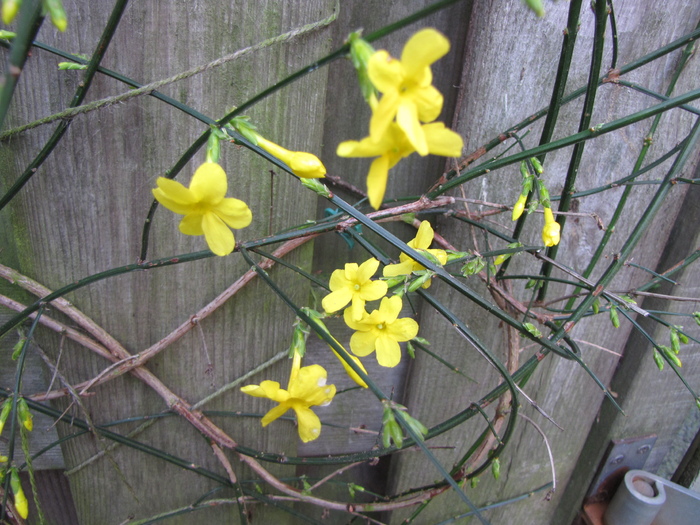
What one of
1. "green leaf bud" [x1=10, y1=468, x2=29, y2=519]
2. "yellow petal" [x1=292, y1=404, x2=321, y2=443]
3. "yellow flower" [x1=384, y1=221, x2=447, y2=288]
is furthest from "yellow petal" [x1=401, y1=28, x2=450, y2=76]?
"green leaf bud" [x1=10, y1=468, x2=29, y2=519]

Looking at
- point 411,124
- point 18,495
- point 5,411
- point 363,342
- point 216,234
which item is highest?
point 411,124

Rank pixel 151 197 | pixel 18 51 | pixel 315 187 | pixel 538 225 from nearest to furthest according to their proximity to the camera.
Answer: pixel 18 51
pixel 315 187
pixel 151 197
pixel 538 225

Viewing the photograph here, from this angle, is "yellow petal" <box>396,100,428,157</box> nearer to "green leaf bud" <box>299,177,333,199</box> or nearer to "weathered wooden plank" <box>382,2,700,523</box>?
"green leaf bud" <box>299,177,333,199</box>

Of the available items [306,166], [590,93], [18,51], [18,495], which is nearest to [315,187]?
[306,166]

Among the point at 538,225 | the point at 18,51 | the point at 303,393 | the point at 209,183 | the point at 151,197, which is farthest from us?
the point at 538,225

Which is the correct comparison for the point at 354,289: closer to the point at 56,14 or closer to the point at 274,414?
the point at 274,414

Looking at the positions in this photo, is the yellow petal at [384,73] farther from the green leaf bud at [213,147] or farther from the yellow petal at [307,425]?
the yellow petal at [307,425]
